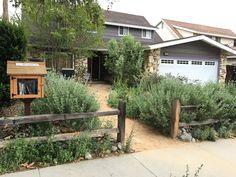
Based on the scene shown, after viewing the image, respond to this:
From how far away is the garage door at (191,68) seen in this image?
16266mm

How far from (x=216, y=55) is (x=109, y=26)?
27.6 feet

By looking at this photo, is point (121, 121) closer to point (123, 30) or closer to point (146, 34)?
Answer: point (123, 30)

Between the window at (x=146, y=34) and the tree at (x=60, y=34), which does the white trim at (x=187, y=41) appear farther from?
the window at (x=146, y=34)

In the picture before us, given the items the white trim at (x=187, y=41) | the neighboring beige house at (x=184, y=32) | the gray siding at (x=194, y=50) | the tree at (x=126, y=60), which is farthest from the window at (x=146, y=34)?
the tree at (x=126, y=60)

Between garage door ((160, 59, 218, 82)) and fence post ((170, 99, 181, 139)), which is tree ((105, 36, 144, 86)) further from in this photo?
fence post ((170, 99, 181, 139))

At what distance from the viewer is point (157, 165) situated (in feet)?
15.7

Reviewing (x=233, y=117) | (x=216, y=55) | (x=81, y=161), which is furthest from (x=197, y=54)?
(x=81, y=161)

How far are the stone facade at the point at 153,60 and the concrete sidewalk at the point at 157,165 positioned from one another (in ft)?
32.6

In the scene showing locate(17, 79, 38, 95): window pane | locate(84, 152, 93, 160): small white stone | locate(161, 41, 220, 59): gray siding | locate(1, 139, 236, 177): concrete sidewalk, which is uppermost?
locate(161, 41, 220, 59): gray siding

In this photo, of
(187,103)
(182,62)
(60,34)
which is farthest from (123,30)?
(187,103)

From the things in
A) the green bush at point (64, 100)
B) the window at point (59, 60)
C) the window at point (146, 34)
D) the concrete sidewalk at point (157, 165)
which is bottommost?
the concrete sidewalk at point (157, 165)

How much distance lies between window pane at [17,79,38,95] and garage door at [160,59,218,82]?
1170 centimetres

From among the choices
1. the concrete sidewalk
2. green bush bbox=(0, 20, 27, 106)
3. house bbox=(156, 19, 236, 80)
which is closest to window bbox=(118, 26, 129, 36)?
house bbox=(156, 19, 236, 80)

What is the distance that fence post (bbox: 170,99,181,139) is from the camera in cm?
623
